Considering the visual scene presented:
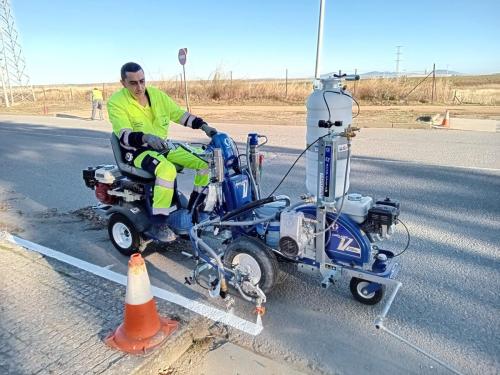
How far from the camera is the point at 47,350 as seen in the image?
8.71 ft

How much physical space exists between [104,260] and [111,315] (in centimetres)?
122

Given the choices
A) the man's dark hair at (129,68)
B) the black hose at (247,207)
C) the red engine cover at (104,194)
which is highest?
the man's dark hair at (129,68)

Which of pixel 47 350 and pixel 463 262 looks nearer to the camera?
pixel 47 350

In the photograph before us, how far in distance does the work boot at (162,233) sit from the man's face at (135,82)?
1411 mm

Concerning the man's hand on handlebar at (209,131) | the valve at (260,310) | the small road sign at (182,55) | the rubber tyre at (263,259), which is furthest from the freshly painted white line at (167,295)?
the small road sign at (182,55)

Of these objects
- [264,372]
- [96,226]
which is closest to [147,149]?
[96,226]

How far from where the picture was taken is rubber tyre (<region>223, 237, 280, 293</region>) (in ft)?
10.4

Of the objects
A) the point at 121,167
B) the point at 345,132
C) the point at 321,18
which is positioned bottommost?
the point at 121,167

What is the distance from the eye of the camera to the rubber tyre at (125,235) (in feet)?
13.6

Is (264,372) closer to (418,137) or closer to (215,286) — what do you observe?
(215,286)

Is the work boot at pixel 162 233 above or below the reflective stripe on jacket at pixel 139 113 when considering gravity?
below

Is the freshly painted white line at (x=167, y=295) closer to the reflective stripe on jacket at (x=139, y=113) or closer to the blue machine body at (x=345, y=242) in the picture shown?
the blue machine body at (x=345, y=242)

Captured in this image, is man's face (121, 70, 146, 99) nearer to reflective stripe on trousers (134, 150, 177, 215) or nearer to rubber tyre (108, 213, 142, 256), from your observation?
reflective stripe on trousers (134, 150, 177, 215)

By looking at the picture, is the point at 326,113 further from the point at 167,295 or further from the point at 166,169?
the point at 167,295
